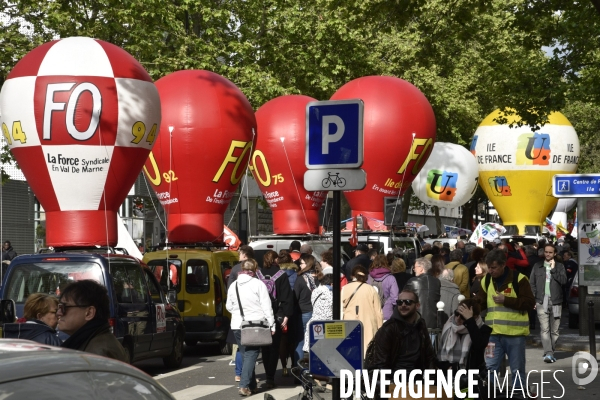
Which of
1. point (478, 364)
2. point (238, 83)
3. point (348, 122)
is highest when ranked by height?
point (238, 83)

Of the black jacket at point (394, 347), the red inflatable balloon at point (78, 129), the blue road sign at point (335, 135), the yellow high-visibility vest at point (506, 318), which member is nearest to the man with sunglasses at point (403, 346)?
the black jacket at point (394, 347)

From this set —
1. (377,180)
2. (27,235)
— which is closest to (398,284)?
(377,180)

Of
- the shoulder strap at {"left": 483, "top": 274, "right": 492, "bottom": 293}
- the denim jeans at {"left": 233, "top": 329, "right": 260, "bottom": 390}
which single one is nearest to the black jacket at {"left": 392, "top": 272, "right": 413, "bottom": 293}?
the denim jeans at {"left": 233, "top": 329, "right": 260, "bottom": 390}

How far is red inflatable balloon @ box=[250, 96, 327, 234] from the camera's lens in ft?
94.6

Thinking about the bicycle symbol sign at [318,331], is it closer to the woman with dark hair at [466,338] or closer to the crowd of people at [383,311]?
the crowd of people at [383,311]

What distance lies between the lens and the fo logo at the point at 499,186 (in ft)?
141

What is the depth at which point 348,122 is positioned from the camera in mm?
7832

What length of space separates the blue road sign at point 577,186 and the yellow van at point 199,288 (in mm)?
5413

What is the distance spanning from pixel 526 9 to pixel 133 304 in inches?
433

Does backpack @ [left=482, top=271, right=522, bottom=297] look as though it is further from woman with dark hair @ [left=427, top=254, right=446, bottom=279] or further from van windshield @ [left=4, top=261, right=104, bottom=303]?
van windshield @ [left=4, top=261, right=104, bottom=303]

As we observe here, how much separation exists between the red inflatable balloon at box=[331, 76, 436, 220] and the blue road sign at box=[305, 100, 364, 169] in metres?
19.9

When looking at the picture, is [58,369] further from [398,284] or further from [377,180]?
[377,180]

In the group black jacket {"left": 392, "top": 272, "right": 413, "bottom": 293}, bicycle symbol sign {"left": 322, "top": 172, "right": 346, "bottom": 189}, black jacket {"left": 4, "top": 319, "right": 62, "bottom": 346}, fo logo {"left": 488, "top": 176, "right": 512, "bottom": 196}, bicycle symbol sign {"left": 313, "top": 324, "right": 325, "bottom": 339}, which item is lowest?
Answer: black jacket {"left": 392, "top": 272, "right": 413, "bottom": 293}

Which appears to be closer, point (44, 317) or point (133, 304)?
point (44, 317)
